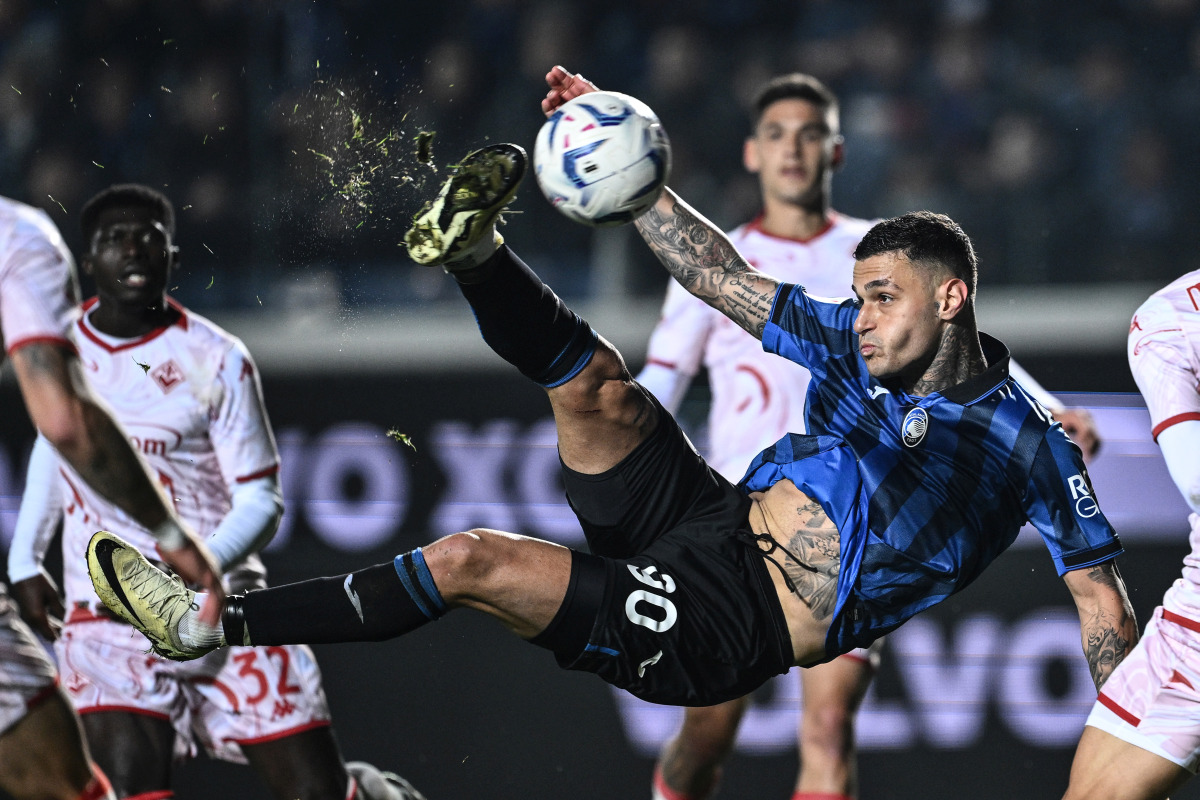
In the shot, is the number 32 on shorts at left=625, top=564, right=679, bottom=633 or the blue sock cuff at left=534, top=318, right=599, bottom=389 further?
the blue sock cuff at left=534, top=318, right=599, bottom=389

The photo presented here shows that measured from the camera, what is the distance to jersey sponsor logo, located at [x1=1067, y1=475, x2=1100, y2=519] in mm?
3197

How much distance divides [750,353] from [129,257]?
216cm

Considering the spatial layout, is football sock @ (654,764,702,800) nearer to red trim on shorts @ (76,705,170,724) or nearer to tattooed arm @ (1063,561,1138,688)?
red trim on shorts @ (76,705,170,724)

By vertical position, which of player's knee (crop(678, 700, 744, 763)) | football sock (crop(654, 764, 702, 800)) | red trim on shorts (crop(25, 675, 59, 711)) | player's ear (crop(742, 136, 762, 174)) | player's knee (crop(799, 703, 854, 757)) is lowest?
football sock (crop(654, 764, 702, 800))

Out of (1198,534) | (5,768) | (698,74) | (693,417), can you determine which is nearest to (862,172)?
(698,74)

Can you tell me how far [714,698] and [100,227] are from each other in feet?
8.13

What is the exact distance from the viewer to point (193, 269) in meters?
6.24

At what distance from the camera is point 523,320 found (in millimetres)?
3232

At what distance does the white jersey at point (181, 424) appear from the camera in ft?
13.6

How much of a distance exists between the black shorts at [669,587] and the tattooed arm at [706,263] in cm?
38

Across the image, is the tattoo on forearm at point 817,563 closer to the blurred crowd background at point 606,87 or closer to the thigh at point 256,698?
the thigh at point 256,698

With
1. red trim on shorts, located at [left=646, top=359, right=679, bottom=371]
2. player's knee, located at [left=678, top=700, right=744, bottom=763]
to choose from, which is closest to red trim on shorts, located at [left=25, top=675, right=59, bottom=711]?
player's knee, located at [left=678, top=700, right=744, bottom=763]

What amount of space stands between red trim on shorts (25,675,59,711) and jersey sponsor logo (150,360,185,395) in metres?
0.97

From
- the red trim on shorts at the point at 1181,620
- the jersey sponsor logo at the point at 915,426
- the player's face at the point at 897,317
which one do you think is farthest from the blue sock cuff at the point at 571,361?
the red trim on shorts at the point at 1181,620
